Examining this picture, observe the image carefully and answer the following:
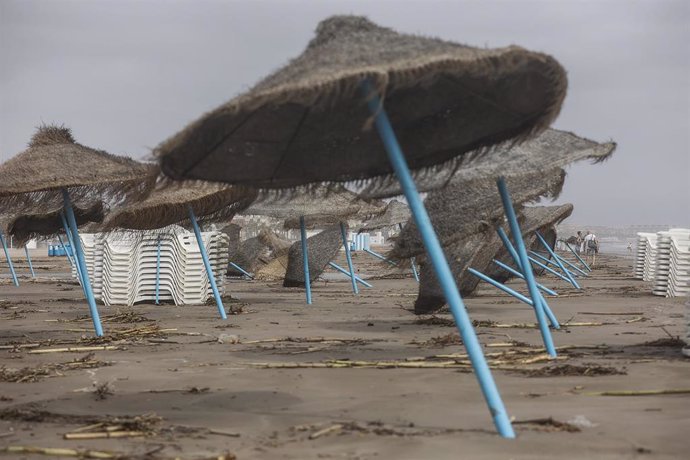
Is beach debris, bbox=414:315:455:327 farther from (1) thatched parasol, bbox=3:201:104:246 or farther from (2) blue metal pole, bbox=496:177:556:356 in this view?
(1) thatched parasol, bbox=3:201:104:246

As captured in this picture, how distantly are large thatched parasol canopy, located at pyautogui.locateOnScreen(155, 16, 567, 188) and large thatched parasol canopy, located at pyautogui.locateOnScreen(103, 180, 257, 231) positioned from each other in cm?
636

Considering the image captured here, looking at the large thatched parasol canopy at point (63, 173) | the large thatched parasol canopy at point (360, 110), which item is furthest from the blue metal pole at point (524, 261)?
the large thatched parasol canopy at point (63, 173)

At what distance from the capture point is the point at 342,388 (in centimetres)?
748

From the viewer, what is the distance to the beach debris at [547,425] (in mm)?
5598

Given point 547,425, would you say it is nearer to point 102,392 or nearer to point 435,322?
point 102,392

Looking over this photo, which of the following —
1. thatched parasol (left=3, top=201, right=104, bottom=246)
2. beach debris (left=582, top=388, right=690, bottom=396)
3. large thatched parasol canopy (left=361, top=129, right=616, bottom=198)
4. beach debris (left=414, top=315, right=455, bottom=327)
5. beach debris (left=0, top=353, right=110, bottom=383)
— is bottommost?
beach debris (left=414, top=315, right=455, bottom=327)

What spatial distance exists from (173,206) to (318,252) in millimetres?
10926

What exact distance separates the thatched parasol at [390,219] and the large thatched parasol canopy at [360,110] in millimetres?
18891

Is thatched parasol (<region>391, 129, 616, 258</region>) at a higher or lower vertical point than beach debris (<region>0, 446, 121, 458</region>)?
higher

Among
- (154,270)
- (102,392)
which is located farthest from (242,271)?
(102,392)

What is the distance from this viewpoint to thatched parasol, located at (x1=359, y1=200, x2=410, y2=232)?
86.9ft

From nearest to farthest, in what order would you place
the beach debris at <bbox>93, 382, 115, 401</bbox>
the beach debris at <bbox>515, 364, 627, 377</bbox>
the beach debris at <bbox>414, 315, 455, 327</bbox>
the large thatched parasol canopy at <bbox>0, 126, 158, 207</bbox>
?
the beach debris at <bbox>93, 382, 115, 401</bbox> → the beach debris at <bbox>515, 364, 627, 377</bbox> → the large thatched parasol canopy at <bbox>0, 126, 158, 207</bbox> → the beach debris at <bbox>414, 315, 455, 327</bbox>

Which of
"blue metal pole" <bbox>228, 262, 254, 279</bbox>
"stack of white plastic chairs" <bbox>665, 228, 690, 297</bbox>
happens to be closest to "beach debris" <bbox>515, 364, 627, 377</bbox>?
"stack of white plastic chairs" <bbox>665, 228, 690, 297</bbox>

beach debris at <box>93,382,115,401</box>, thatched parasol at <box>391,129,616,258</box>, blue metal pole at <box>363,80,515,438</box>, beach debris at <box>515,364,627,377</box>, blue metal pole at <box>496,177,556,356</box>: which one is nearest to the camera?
blue metal pole at <box>363,80,515,438</box>
